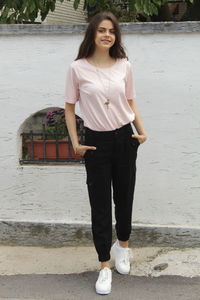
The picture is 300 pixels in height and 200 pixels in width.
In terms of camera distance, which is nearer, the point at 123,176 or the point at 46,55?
the point at 123,176

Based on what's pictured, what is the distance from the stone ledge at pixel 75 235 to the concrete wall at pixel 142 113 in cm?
5

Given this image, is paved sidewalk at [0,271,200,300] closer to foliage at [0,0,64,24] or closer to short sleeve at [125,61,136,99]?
short sleeve at [125,61,136,99]

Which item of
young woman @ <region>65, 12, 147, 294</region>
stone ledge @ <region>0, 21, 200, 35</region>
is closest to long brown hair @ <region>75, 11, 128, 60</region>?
young woman @ <region>65, 12, 147, 294</region>

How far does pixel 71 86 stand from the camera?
284 centimetres

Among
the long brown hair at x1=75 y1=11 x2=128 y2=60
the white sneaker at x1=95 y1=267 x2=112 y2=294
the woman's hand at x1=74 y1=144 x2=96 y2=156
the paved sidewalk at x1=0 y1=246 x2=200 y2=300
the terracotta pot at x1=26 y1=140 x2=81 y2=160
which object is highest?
the long brown hair at x1=75 y1=11 x2=128 y2=60

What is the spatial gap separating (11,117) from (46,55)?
0.59m

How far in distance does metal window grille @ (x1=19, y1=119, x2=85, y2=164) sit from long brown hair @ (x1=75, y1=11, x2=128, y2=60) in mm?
1022

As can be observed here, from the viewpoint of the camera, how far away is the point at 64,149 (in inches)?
150

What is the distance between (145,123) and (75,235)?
1.12 m

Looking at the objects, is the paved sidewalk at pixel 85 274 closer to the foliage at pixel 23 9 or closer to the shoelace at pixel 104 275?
the shoelace at pixel 104 275

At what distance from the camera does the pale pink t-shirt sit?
2.77 metres

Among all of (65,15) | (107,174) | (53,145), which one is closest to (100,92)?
(107,174)

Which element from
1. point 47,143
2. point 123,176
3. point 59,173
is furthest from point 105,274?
point 47,143

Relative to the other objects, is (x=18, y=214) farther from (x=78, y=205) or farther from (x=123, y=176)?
(x=123, y=176)
